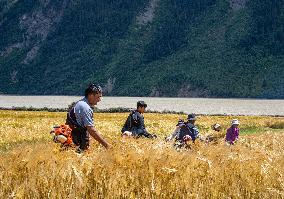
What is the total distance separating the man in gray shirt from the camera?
11.9 metres

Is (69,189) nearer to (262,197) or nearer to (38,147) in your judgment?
(38,147)

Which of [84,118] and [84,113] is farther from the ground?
[84,113]

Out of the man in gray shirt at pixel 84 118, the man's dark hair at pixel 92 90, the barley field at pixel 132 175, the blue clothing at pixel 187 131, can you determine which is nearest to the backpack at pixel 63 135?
the man in gray shirt at pixel 84 118

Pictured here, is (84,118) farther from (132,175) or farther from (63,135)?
(132,175)

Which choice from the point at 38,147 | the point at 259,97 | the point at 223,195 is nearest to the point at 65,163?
the point at 38,147

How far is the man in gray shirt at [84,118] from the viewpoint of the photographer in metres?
11.9

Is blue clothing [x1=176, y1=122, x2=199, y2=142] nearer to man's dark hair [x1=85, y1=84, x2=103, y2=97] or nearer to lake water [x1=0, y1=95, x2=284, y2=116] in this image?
man's dark hair [x1=85, y1=84, x2=103, y2=97]

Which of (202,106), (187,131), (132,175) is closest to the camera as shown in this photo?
(132,175)

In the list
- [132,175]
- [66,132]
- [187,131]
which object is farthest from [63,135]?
[187,131]

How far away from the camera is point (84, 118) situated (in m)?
11.9

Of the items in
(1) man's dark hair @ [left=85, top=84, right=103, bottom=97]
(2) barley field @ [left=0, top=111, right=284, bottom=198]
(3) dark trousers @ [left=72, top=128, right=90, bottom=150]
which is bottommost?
(2) barley field @ [left=0, top=111, right=284, bottom=198]

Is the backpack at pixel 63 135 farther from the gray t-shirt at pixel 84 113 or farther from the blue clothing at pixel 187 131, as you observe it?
the blue clothing at pixel 187 131

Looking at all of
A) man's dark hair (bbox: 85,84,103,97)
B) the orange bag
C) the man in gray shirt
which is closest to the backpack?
the orange bag

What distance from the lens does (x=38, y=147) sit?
899 cm
